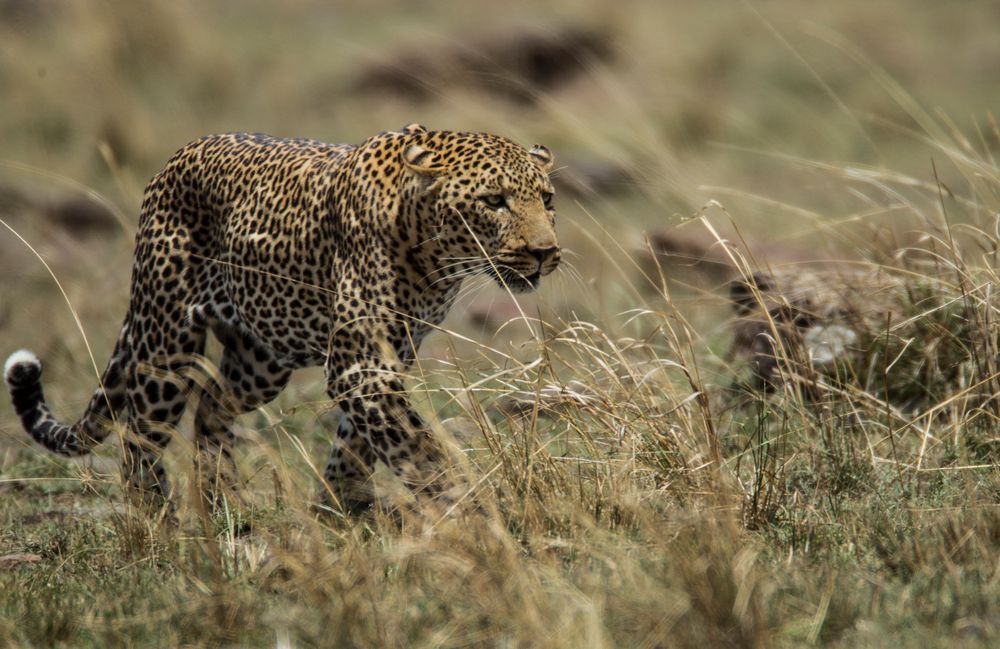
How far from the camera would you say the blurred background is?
1051 cm

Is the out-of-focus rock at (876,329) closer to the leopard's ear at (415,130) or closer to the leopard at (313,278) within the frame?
the leopard at (313,278)

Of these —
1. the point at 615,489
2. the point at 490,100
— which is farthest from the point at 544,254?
the point at 490,100

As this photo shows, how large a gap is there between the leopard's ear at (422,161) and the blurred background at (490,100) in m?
3.57

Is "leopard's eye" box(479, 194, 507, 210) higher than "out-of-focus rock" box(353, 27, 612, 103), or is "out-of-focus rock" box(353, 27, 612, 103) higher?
"leopard's eye" box(479, 194, 507, 210)

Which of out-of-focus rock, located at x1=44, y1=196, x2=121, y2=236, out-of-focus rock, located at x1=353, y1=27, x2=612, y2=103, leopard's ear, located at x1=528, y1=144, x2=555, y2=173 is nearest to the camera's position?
leopard's ear, located at x1=528, y1=144, x2=555, y2=173

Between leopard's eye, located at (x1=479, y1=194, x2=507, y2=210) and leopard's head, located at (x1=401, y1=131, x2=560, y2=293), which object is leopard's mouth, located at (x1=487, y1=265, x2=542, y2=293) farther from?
leopard's eye, located at (x1=479, y1=194, x2=507, y2=210)

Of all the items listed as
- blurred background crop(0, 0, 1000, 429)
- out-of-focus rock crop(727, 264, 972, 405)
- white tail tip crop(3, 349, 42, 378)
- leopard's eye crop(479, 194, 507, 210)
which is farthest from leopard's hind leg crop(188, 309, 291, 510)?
blurred background crop(0, 0, 1000, 429)

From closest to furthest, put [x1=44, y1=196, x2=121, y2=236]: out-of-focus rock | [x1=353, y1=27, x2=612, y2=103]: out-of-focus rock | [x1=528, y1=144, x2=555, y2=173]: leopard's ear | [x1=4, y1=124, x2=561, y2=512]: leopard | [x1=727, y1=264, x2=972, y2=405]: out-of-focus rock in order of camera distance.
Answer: [x1=4, y1=124, x2=561, y2=512]: leopard, [x1=528, y1=144, x2=555, y2=173]: leopard's ear, [x1=727, y1=264, x2=972, y2=405]: out-of-focus rock, [x1=44, y1=196, x2=121, y2=236]: out-of-focus rock, [x1=353, y1=27, x2=612, y2=103]: out-of-focus rock

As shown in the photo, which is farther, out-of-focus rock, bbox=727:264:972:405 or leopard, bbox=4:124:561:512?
out-of-focus rock, bbox=727:264:972:405

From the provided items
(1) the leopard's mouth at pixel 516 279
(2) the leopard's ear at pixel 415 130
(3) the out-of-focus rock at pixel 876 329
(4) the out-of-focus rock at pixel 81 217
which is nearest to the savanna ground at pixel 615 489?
(3) the out-of-focus rock at pixel 876 329

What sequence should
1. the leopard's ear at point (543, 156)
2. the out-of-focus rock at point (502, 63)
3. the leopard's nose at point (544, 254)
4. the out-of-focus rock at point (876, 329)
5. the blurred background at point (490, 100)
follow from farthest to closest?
the out-of-focus rock at point (502, 63), the blurred background at point (490, 100), the out-of-focus rock at point (876, 329), the leopard's ear at point (543, 156), the leopard's nose at point (544, 254)

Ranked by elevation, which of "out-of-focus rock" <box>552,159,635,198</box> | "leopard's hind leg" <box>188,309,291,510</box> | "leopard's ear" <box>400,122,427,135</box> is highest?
"leopard's ear" <box>400,122,427,135</box>

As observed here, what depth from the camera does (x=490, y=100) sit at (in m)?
15.6

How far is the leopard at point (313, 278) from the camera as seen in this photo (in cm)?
526
